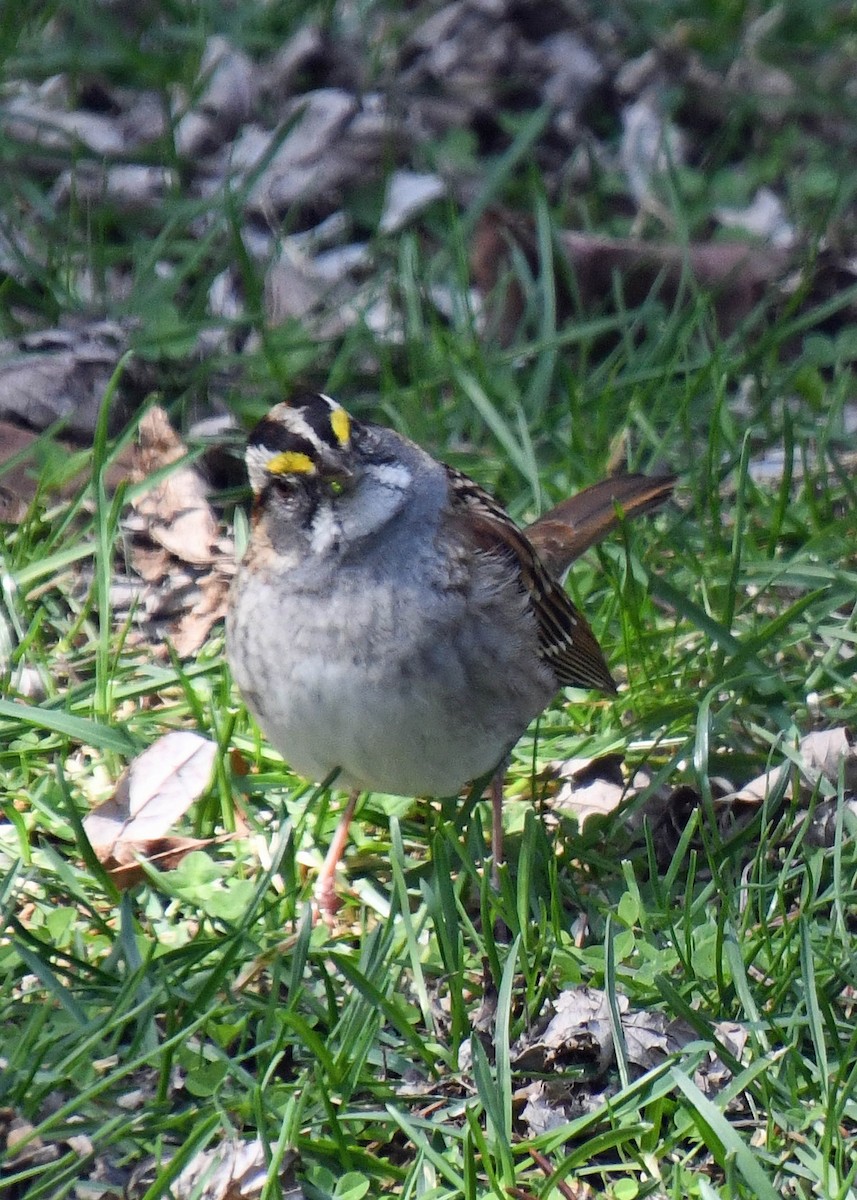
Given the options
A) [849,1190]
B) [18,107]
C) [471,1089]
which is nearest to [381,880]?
[471,1089]

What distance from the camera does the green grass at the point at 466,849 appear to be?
2662mm

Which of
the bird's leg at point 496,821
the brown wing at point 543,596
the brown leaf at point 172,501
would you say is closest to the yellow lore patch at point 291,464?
the brown wing at point 543,596

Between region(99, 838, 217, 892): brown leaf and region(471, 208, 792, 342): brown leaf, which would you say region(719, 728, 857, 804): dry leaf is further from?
region(471, 208, 792, 342): brown leaf

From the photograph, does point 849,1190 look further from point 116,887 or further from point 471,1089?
point 116,887

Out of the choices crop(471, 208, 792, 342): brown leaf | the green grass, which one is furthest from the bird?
crop(471, 208, 792, 342): brown leaf

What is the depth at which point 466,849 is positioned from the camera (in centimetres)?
320

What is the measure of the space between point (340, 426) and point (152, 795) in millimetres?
897

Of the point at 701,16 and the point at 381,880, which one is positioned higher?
the point at 701,16

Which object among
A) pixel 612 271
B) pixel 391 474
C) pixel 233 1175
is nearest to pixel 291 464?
pixel 391 474

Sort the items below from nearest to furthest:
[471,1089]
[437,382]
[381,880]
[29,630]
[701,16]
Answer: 1. [471,1089]
2. [381,880]
3. [29,630]
4. [437,382]
5. [701,16]

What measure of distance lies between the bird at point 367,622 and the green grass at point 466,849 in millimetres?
201

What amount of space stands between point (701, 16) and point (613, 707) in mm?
4066

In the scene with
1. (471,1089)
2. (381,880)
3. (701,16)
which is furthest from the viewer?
(701,16)

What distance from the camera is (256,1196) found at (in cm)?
253
